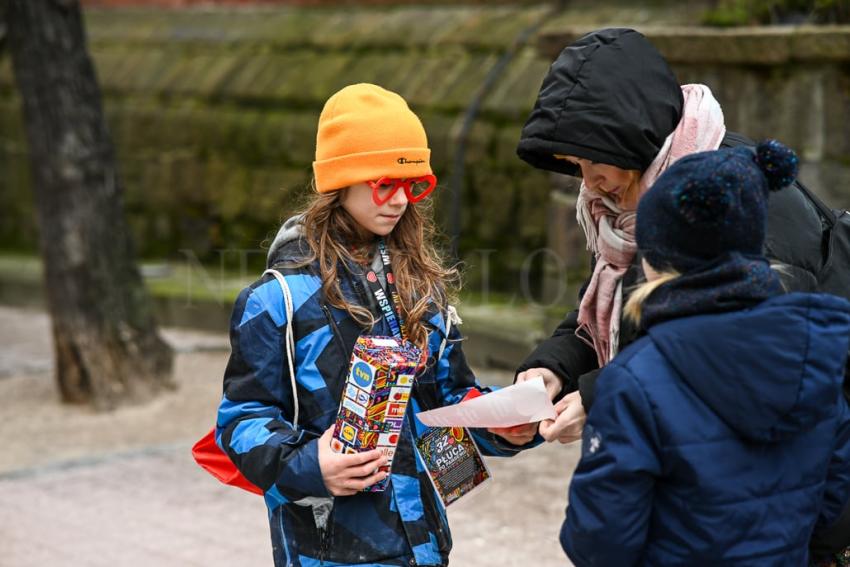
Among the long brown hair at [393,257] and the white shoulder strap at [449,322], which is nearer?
the long brown hair at [393,257]

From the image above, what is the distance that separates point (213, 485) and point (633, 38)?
12.2ft

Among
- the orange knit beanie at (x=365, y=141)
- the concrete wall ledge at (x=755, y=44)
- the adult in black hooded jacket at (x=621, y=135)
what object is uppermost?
the adult in black hooded jacket at (x=621, y=135)

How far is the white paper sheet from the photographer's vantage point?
2723mm

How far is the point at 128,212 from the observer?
35.4 ft

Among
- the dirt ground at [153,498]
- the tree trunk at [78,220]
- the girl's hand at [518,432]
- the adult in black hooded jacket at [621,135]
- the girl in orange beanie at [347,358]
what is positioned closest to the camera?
the adult in black hooded jacket at [621,135]

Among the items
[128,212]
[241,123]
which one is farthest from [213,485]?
[128,212]

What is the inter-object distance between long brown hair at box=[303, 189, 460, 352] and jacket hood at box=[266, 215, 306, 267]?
0.8 inches

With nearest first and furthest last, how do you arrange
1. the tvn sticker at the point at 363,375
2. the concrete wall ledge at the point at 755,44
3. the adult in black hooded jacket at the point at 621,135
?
1. the adult in black hooded jacket at the point at 621,135
2. the tvn sticker at the point at 363,375
3. the concrete wall ledge at the point at 755,44

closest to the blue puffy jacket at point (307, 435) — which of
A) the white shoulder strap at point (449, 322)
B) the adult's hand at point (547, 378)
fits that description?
the white shoulder strap at point (449, 322)

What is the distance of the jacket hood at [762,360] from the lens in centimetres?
227

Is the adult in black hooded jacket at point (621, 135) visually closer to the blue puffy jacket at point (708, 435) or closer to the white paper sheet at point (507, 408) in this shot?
the white paper sheet at point (507, 408)

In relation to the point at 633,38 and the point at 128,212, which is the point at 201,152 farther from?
the point at 633,38

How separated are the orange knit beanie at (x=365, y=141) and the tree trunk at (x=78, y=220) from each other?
4303 millimetres

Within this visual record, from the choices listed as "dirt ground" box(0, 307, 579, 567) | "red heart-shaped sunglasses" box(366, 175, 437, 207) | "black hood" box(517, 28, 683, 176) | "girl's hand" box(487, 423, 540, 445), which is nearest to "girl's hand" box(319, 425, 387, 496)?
"girl's hand" box(487, 423, 540, 445)
